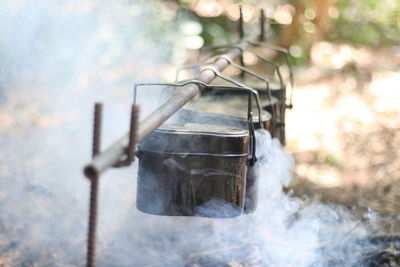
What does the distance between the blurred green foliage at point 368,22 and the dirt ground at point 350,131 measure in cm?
36

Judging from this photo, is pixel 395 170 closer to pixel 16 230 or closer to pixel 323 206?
pixel 323 206

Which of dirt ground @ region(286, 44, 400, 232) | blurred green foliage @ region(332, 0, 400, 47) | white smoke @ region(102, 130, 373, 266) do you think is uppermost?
blurred green foliage @ region(332, 0, 400, 47)

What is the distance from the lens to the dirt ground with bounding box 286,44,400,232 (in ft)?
20.1

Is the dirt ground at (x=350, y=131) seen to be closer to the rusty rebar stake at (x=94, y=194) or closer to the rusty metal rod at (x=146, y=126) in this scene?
the rusty metal rod at (x=146, y=126)

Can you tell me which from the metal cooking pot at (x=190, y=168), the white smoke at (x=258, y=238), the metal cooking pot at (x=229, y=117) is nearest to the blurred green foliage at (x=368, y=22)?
the white smoke at (x=258, y=238)

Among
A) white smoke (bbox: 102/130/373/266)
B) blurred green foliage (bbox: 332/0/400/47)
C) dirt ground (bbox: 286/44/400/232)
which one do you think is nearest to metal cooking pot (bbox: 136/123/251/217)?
white smoke (bbox: 102/130/373/266)

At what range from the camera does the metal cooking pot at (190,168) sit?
2938 mm

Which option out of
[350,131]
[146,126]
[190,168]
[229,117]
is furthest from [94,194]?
[350,131]

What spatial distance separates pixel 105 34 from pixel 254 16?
4.42 meters

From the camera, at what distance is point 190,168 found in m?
2.96

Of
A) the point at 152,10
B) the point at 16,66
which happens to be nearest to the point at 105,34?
the point at 152,10

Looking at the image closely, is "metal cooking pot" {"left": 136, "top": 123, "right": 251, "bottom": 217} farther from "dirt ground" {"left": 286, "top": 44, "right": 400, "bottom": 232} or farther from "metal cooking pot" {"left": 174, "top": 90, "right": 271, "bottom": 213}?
"dirt ground" {"left": 286, "top": 44, "right": 400, "bottom": 232}

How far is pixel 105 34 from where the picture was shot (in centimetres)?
727

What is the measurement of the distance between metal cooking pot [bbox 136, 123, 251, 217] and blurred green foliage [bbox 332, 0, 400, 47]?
865 cm
